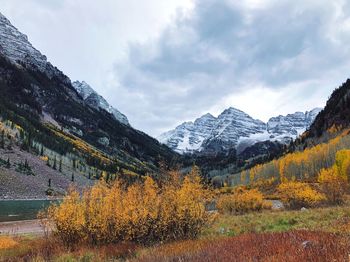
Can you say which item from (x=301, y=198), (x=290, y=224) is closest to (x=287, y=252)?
(x=290, y=224)

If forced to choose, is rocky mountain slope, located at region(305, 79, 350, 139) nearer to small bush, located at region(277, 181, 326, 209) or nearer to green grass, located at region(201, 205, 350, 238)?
small bush, located at region(277, 181, 326, 209)

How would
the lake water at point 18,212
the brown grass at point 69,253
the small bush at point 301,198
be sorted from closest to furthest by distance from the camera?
the brown grass at point 69,253
the small bush at point 301,198
the lake water at point 18,212

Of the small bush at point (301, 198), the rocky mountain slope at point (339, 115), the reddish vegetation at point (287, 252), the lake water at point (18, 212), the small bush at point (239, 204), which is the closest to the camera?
the reddish vegetation at point (287, 252)

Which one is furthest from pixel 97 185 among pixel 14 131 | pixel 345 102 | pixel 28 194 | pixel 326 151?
pixel 345 102

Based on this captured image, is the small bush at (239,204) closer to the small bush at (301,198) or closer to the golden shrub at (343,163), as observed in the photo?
the small bush at (301,198)

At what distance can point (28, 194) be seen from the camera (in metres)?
108

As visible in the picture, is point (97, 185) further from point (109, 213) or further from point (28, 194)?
point (28, 194)

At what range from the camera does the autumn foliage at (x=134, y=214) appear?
15.4 metres

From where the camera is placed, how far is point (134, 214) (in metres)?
15.2

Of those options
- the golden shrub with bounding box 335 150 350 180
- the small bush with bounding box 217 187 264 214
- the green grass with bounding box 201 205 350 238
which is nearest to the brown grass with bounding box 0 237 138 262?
the green grass with bounding box 201 205 350 238

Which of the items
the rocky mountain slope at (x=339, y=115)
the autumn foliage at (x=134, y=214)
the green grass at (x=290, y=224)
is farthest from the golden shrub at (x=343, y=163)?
the autumn foliage at (x=134, y=214)

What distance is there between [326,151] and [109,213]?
418 feet

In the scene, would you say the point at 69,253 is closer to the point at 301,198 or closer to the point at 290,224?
the point at 290,224

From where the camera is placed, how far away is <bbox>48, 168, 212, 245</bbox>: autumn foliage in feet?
50.5
